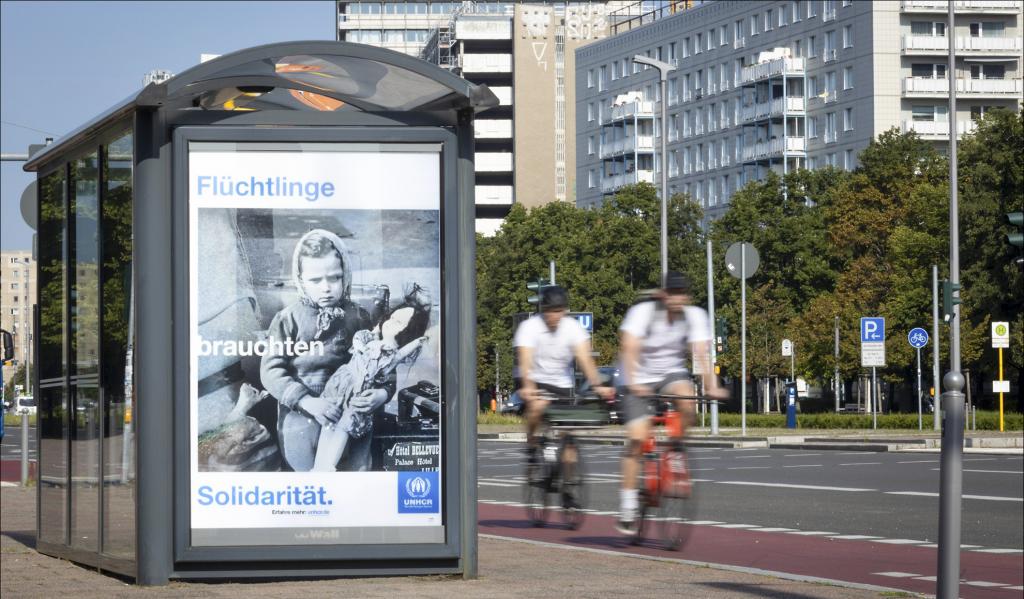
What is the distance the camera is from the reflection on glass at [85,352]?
1391 centimetres

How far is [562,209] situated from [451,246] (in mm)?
74189

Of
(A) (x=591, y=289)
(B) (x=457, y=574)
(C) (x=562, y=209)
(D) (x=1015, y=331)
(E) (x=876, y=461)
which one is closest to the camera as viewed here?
(B) (x=457, y=574)

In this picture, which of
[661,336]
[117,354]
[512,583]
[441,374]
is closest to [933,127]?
[512,583]

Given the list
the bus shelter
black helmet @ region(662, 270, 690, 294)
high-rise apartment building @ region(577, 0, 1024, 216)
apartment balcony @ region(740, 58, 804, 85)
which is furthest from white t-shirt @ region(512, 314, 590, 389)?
apartment balcony @ region(740, 58, 804, 85)

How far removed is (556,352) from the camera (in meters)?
7.98

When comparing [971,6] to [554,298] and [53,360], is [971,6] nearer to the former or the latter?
[53,360]

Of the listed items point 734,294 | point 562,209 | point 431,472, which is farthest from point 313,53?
point 562,209

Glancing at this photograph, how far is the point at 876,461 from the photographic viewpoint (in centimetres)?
3716

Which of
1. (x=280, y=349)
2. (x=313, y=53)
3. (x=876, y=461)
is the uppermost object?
(x=313, y=53)

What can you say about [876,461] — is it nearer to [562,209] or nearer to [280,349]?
[280,349]

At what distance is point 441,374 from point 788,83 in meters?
100

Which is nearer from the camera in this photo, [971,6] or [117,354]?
[117,354]

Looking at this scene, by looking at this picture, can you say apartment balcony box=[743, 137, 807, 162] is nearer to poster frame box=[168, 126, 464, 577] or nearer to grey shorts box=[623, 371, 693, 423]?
poster frame box=[168, 126, 464, 577]

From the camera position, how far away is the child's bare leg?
11922 millimetres
